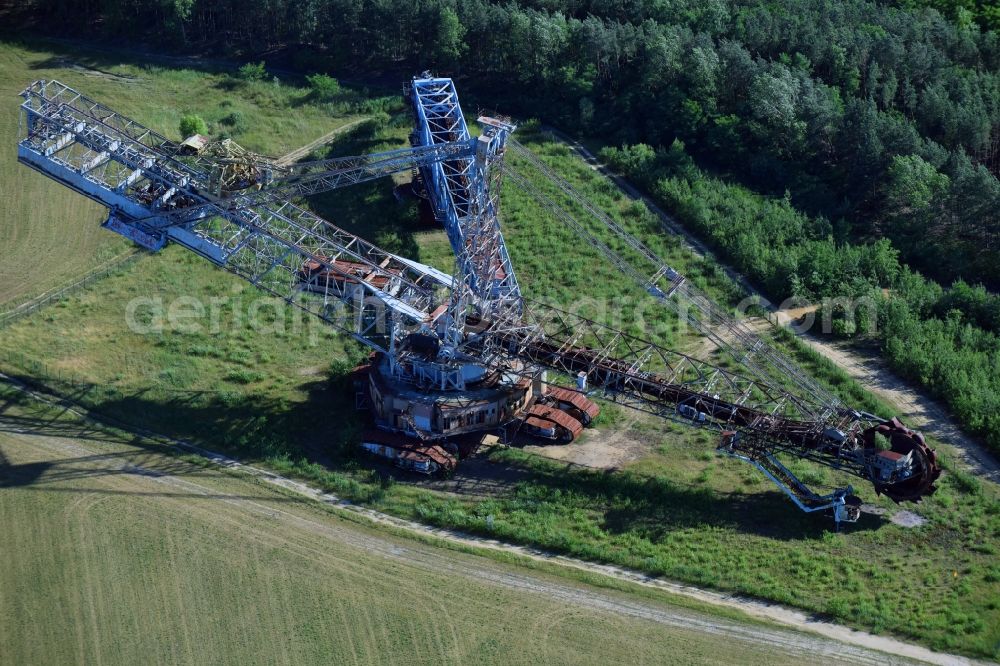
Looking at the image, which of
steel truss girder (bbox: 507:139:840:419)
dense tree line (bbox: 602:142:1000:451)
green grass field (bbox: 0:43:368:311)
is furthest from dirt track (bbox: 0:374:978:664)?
green grass field (bbox: 0:43:368:311)

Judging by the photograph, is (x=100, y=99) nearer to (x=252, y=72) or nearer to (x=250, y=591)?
(x=252, y=72)

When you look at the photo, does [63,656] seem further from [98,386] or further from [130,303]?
[130,303]

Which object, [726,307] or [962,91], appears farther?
[962,91]

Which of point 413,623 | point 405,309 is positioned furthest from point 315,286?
point 413,623

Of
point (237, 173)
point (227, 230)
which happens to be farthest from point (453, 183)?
point (227, 230)

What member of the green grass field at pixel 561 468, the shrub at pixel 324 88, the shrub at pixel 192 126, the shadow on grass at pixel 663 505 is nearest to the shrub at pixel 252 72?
the shrub at pixel 324 88

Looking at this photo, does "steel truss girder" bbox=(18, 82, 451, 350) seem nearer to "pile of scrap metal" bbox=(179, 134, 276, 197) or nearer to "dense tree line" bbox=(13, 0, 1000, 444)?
"pile of scrap metal" bbox=(179, 134, 276, 197)
